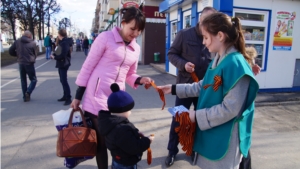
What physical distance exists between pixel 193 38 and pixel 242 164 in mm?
1562

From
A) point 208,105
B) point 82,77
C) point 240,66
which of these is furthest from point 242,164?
point 82,77

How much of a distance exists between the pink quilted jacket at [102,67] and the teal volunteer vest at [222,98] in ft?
3.10

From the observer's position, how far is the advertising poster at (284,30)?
664 centimetres

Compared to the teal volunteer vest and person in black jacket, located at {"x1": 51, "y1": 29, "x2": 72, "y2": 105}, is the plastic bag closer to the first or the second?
the teal volunteer vest

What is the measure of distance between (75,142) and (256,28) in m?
6.23

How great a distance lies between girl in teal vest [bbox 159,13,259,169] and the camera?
1513 mm

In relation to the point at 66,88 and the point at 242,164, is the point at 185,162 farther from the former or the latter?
the point at 66,88

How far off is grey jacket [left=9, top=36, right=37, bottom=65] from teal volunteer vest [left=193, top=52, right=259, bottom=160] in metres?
5.60

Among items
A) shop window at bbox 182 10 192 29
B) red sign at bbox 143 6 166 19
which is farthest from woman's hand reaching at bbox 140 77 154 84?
red sign at bbox 143 6 166 19

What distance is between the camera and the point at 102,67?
2303 millimetres

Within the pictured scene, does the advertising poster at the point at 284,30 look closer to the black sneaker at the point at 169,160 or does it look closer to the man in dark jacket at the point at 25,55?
the black sneaker at the point at 169,160

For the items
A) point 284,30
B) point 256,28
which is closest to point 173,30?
point 256,28

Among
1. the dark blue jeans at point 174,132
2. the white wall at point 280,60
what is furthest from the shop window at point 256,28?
the dark blue jeans at point 174,132

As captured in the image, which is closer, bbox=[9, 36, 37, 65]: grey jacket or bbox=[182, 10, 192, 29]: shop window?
bbox=[9, 36, 37, 65]: grey jacket
